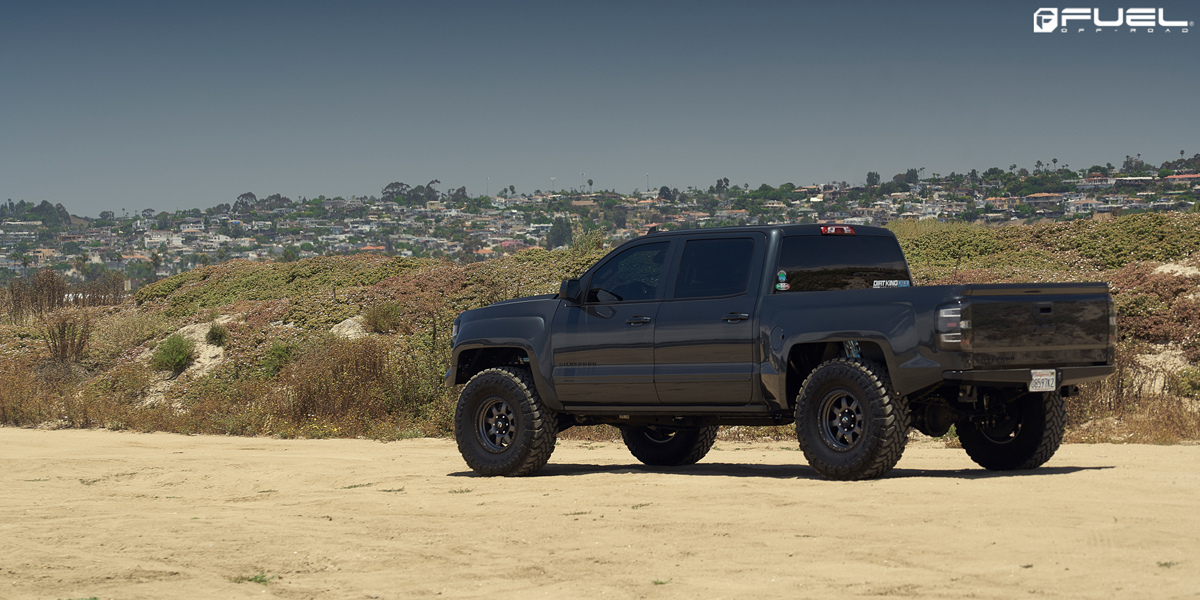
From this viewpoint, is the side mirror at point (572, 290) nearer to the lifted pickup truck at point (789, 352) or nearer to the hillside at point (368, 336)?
the lifted pickup truck at point (789, 352)

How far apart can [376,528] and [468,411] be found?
3207mm

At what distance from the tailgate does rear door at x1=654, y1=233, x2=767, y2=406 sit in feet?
6.03

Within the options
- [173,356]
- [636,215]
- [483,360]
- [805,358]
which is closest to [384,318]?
[173,356]

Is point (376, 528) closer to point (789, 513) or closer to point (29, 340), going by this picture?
point (789, 513)

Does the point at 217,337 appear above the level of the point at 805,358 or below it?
below

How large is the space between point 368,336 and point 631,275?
37.5 ft

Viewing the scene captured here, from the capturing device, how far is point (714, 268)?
10000mm

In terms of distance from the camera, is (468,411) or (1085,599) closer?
(1085,599)

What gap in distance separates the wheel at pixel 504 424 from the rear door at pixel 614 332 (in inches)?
13.9

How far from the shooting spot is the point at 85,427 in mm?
19703

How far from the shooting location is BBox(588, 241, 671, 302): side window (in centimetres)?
1038

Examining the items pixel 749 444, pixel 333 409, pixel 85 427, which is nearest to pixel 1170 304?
pixel 749 444

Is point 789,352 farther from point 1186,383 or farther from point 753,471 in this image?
point 1186,383

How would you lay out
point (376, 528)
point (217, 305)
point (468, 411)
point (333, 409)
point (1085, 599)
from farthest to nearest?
point (217, 305) → point (333, 409) → point (468, 411) → point (376, 528) → point (1085, 599)
